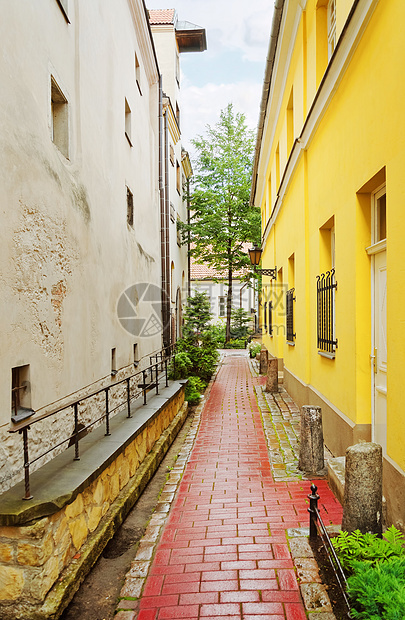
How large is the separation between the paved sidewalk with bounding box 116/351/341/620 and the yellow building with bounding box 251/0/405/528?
0.97 meters

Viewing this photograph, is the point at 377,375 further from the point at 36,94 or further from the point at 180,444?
the point at 36,94

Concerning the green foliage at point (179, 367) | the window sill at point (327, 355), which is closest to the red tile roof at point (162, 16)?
the green foliage at point (179, 367)

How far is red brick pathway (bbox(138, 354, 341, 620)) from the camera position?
305 cm

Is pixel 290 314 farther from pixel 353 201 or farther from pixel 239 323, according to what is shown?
pixel 239 323

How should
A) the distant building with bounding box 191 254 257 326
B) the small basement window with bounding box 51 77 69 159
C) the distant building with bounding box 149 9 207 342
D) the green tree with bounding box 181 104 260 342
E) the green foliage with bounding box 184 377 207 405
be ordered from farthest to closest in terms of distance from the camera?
the distant building with bounding box 191 254 257 326, the green tree with bounding box 181 104 260 342, the distant building with bounding box 149 9 207 342, the green foliage with bounding box 184 377 207 405, the small basement window with bounding box 51 77 69 159

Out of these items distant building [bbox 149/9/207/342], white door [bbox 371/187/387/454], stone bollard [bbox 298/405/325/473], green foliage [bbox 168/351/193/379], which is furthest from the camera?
distant building [bbox 149/9/207/342]

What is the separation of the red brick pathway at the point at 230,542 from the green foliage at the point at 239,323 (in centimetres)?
2004

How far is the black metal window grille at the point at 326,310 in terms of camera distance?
6.12 meters

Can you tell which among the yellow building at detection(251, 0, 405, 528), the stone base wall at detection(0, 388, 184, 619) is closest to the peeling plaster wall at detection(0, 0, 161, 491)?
the stone base wall at detection(0, 388, 184, 619)

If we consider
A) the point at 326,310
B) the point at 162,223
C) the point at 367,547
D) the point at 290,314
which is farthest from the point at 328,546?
the point at 162,223

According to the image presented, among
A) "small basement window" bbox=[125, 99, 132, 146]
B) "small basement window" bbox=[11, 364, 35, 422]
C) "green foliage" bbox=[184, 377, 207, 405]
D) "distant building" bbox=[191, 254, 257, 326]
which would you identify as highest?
"small basement window" bbox=[125, 99, 132, 146]

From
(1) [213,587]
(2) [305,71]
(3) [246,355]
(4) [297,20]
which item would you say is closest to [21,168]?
(1) [213,587]

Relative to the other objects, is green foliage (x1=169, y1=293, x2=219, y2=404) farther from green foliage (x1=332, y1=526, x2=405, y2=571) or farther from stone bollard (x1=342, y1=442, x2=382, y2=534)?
green foliage (x1=332, y1=526, x2=405, y2=571)

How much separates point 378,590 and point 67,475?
2320 millimetres
